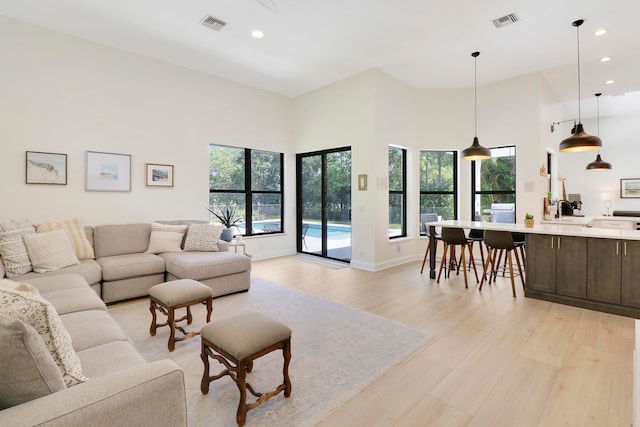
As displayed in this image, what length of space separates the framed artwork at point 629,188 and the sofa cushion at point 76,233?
11832 millimetres

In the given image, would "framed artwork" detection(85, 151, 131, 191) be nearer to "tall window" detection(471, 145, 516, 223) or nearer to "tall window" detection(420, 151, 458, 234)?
"tall window" detection(420, 151, 458, 234)

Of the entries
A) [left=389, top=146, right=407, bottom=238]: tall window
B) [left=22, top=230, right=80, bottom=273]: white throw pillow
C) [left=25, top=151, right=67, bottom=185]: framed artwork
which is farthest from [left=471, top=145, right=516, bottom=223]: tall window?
[left=25, top=151, right=67, bottom=185]: framed artwork

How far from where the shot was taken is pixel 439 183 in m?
6.54

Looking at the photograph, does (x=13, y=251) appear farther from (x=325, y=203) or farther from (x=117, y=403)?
(x=325, y=203)

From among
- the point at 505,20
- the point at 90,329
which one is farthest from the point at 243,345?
the point at 505,20

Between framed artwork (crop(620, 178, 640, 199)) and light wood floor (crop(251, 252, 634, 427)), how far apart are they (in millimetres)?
7077

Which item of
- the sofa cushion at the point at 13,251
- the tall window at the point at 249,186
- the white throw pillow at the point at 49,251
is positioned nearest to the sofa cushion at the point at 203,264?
the white throw pillow at the point at 49,251

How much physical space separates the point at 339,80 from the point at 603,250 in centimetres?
479

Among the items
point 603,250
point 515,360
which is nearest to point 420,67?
point 603,250

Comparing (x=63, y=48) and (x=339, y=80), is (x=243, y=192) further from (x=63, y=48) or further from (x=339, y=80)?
(x=63, y=48)

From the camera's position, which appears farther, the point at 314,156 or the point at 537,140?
the point at 314,156

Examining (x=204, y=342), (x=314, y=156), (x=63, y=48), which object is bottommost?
(x=204, y=342)

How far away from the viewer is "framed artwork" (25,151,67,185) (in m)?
4.00

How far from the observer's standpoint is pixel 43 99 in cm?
408
